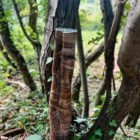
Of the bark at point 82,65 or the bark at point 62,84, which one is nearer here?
the bark at point 62,84

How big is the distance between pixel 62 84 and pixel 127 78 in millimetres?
514

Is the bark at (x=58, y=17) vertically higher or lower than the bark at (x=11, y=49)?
higher

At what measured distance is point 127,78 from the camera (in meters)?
2.01

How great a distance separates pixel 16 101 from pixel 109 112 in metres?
2.47

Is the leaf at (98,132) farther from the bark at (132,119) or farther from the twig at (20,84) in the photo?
the twig at (20,84)

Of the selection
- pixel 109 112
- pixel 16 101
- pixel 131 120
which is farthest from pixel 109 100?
pixel 16 101

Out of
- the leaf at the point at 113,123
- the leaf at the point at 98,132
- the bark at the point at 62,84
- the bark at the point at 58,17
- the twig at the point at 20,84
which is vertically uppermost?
the bark at the point at 58,17

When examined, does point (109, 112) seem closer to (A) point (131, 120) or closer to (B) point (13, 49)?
(A) point (131, 120)

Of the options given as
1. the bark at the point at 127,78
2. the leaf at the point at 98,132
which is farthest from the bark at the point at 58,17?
the leaf at the point at 98,132

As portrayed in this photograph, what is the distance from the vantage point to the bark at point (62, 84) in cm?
173

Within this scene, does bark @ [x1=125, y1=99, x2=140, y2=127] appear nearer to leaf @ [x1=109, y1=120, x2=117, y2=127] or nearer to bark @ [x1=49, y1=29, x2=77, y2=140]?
leaf @ [x1=109, y1=120, x2=117, y2=127]

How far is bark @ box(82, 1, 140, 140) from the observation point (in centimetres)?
168

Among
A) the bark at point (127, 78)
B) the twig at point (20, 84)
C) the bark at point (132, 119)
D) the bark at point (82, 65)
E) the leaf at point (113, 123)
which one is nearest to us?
the bark at point (127, 78)

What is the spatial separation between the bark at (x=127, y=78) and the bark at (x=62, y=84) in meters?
0.29
